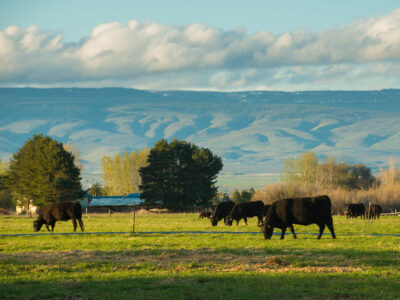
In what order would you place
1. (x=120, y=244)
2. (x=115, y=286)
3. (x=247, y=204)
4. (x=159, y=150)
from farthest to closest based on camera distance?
(x=159, y=150)
(x=247, y=204)
(x=120, y=244)
(x=115, y=286)

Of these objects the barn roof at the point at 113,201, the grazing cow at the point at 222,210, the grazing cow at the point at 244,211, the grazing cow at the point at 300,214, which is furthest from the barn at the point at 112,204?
the grazing cow at the point at 300,214

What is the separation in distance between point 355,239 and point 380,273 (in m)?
11.8

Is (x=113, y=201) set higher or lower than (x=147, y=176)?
lower

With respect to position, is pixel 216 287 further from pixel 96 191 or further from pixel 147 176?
pixel 96 191

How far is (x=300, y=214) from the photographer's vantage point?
31.7 m

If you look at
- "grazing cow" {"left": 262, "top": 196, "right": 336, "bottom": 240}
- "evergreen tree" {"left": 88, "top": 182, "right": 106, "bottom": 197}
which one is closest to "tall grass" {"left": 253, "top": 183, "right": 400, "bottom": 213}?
"evergreen tree" {"left": 88, "top": 182, "right": 106, "bottom": 197}

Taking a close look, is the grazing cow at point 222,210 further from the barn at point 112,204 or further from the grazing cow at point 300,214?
the barn at point 112,204

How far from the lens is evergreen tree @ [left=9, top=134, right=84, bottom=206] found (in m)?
87.1

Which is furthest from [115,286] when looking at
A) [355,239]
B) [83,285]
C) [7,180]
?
[7,180]

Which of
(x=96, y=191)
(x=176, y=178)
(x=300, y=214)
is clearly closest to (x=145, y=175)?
(x=176, y=178)

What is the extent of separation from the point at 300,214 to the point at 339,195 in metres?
62.5

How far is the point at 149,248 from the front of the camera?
2697 centimetres

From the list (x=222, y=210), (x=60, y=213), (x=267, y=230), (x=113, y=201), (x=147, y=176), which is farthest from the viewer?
A: (x=113, y=201)

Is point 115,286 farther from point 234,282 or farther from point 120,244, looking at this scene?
point 120,244
